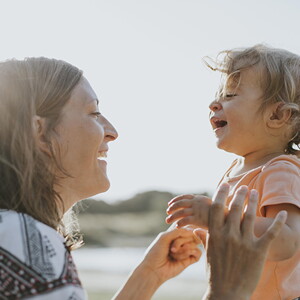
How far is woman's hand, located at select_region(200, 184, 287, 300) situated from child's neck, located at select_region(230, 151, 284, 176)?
0.87 metres

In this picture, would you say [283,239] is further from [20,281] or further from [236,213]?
[20,281]

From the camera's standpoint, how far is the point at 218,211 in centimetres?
220

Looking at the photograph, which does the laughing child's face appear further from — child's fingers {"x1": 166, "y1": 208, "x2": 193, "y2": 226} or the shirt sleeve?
child's fingers {"x1": 166, "y1": 208, "x2": 193, "y2": 226}

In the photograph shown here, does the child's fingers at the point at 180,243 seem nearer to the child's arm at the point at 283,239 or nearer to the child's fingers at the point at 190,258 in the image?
the child's fingers at the point at 190,258

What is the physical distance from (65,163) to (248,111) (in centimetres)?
106

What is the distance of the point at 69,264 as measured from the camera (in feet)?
6.34

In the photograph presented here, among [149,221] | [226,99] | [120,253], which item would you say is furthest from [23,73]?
[149,221]

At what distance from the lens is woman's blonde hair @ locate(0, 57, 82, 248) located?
2156 mm

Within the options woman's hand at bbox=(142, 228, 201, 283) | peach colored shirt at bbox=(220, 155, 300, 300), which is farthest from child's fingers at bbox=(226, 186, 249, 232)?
woman's hand at bbox=(142, 228, 201, 283)

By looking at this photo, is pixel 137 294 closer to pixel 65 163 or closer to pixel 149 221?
pixel 65 163

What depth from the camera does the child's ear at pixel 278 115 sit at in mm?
3057

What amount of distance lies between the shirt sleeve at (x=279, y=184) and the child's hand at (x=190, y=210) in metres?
0.35

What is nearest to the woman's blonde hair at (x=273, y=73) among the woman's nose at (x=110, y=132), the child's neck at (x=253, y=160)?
the child's neck at (x=253, y=160)

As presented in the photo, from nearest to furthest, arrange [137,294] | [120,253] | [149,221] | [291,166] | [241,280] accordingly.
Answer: [241,280]
[291,166]
[137,294]
[120,253]
[149,221]
